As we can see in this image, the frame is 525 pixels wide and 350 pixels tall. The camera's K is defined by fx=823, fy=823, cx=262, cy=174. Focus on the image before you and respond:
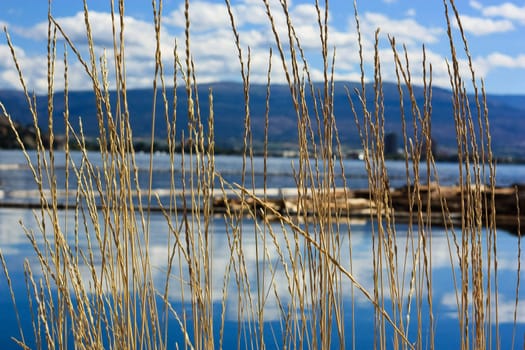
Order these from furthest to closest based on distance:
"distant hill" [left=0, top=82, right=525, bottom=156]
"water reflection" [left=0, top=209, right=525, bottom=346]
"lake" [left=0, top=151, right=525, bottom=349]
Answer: "distant hill" [left=0, top=82, right=525, bottom=156] < "water reflection" [left=0, top=209, right=525, bottom=346] < "lake" [left=0, top=151, right=525, bottom=349]

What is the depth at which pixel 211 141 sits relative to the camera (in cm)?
128

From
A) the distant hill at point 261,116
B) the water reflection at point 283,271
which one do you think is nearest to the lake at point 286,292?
the water reflection at point 283,271

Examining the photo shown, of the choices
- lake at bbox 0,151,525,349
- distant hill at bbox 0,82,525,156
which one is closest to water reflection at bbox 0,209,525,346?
lake at bbox 0,151,525,349

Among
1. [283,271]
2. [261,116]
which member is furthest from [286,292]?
[261,116]

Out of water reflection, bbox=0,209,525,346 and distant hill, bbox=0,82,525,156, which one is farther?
distant hill, bbox=0,82,525,156

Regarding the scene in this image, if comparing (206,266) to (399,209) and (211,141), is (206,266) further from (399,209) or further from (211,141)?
(399,209)

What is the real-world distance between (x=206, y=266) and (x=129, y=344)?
0.57 ft

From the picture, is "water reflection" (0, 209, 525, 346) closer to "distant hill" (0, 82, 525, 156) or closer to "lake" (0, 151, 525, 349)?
"lake" (0, 151, 525, 349)

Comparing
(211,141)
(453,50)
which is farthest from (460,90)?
(211,141)

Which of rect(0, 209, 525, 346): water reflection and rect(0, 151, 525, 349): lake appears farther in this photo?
rect(0, 209, 525, 346): water reflection

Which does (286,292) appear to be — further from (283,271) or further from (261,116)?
(261,116)

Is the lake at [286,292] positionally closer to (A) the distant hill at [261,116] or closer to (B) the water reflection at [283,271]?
(B) the water reflection at [283,271]

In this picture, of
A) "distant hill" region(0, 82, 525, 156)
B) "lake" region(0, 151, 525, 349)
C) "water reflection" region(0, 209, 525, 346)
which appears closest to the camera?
"lake" region(0, 151, 525, 349)

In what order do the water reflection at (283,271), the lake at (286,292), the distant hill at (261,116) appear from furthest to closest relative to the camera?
the distant hill at (261,116) → the water reflection at (283,271) → the lake at (286,292)
